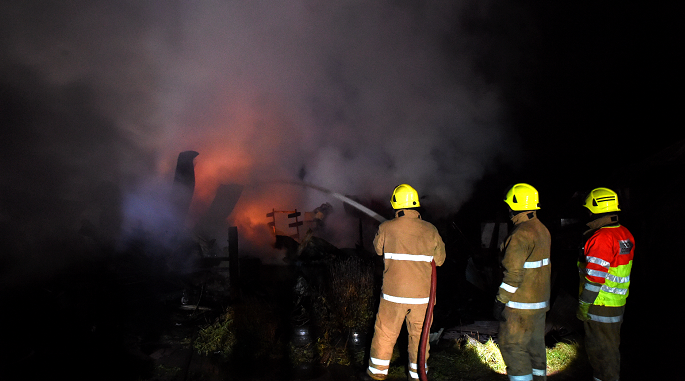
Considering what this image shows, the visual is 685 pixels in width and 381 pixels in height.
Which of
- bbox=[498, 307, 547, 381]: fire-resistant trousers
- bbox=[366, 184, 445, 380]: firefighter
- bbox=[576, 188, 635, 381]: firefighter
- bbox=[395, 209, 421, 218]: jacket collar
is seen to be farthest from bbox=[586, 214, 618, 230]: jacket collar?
bbox=[395, 209, 421, 218]: jacket collar

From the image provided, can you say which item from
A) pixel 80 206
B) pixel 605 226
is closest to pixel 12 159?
pixel 80 206

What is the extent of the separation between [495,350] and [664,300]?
173 inches

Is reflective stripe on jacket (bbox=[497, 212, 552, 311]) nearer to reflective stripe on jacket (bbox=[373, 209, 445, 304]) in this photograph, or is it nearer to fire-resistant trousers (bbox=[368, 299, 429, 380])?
reflective stripe on jacket (bbox=[373, 209, 445, 304])

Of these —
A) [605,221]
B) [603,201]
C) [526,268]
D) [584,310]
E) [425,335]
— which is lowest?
[425,335]

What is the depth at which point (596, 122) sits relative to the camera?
974 cm

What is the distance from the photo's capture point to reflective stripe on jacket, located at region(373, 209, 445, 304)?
367cm

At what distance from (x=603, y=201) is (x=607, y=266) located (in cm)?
62

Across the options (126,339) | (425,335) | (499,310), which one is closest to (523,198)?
(499,310)

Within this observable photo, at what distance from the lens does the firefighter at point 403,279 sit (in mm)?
3676

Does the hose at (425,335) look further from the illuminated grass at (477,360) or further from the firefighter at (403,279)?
the illuminated grass at (477,360)

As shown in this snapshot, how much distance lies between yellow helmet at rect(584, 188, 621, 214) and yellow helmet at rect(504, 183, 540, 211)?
1.80 ft

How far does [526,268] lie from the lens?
137 inches

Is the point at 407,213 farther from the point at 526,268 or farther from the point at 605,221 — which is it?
the point at 605,221

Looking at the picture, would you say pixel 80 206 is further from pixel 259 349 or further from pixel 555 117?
pixel 555 117
